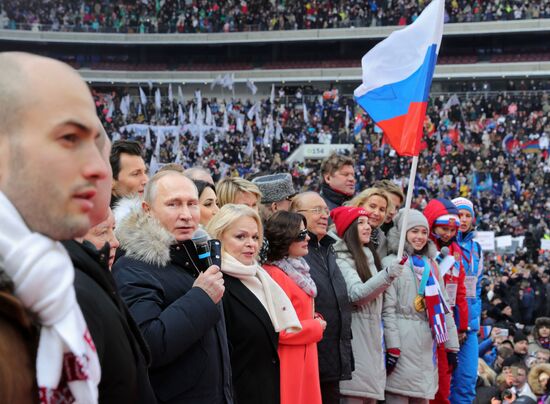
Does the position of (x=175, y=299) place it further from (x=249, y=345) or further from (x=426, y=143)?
(x=426, y=143)

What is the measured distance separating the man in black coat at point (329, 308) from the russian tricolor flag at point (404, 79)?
38.5 inches

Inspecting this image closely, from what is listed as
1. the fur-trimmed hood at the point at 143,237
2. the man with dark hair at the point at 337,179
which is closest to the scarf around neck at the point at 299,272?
the fur-trimmed hood at the point at 143,237

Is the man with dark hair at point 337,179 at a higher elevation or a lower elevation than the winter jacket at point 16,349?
lower

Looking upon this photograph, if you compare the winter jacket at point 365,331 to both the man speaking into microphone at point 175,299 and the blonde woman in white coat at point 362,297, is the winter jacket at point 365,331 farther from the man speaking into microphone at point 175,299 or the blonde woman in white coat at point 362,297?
Result: the man speaking into microphone at point 175,299

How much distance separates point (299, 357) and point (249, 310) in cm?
53

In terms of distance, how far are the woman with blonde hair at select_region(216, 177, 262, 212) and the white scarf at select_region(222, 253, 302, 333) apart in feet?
2.89

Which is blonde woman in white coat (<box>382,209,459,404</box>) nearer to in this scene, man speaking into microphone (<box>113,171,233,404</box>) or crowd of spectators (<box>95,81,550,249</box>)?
man speaking into microphone (<box>113,171,233,404</box>)

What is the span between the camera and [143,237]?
3.05m

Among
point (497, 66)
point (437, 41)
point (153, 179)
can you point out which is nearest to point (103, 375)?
point (153, 179)

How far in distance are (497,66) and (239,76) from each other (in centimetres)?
1240

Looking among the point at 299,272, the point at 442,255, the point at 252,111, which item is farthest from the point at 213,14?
the point at 299,272

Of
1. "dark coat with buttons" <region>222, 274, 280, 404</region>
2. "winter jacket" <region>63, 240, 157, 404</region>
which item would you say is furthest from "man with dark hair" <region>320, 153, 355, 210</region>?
"winter jacket" <region>63, 240, 157, 404</region>

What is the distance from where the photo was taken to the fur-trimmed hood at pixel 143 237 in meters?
3.00

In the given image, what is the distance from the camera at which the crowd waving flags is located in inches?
226
